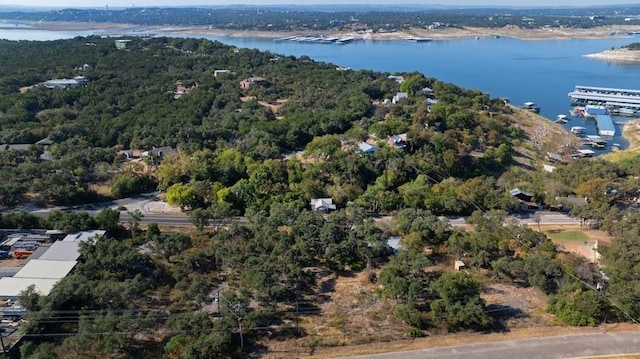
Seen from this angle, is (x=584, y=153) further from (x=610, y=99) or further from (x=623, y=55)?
(x=623, y=55)

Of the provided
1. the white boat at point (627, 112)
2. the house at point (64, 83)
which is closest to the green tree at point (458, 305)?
the white boat at point (627, 112)

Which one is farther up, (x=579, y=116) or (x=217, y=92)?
(x=217, y=92)

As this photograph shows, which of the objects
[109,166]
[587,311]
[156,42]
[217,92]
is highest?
[156,42]

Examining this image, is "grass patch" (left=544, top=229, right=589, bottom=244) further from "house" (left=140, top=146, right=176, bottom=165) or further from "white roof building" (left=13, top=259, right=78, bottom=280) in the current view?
"house" (left=140, top=146, right=176, bottom=165)

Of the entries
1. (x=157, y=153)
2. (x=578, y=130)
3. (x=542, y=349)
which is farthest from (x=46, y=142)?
(x=578, y=130)

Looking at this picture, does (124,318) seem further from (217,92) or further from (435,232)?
(217,92)

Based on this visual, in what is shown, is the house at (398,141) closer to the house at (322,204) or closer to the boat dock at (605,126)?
the house at (322,204)

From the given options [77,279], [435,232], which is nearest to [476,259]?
[435,232]
